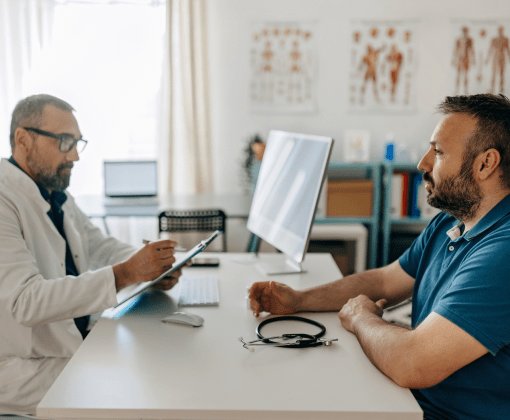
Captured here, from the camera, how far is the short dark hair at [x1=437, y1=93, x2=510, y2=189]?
1124mm

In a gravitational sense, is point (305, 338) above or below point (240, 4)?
below

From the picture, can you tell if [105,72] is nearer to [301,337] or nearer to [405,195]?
[405,195]

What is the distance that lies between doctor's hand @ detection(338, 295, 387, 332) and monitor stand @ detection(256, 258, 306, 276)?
472mm

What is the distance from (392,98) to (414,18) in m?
0.65

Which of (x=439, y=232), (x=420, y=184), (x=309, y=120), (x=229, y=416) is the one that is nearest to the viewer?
(x=229, y=416)

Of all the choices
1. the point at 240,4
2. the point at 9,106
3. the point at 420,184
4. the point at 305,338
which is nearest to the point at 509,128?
the point at 305,338

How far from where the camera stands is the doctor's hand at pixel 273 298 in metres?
1.37

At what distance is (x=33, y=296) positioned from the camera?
49.6 inches

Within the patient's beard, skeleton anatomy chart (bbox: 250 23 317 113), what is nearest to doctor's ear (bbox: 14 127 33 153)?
the patient's beard

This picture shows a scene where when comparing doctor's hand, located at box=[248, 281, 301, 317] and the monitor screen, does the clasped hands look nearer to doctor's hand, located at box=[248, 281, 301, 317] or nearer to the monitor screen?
doctor's hand, located at box=[248, 281, 301, 317]

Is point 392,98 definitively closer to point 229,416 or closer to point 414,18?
point 414,18

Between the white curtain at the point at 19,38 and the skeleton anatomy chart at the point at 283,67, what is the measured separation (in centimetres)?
170

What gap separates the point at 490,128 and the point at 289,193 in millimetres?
754

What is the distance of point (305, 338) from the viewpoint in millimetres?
1198
